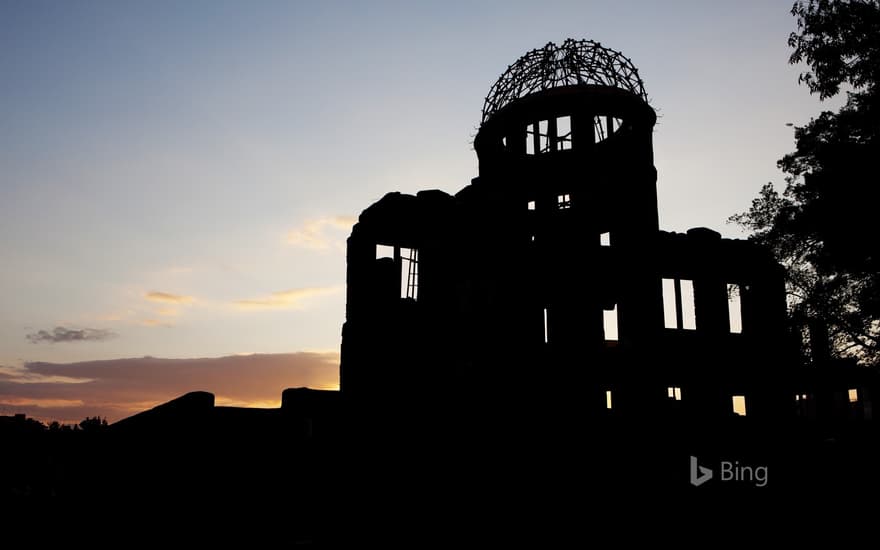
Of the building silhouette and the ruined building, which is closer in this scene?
the building silhouette

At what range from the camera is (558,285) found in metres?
21.6

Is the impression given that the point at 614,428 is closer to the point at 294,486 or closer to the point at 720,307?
the point at 294,486

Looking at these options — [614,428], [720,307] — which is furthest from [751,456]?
[720,307]

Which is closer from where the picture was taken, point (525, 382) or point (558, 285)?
point (525, 382)

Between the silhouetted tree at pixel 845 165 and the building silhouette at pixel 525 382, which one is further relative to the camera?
the silhouetted tree at pixel 845 165

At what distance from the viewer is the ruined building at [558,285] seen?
18156 mm

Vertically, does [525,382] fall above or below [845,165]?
below

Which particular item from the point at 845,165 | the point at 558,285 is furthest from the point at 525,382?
the point at 845,165

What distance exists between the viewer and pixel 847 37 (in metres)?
19.4

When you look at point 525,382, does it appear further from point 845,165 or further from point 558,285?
point 845,165

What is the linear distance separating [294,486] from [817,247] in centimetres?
1675

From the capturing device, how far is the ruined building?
18.2 meters

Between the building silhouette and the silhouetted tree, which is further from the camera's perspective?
the silhouetted tree

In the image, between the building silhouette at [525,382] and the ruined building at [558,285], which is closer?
the building silhouette at [525,382]
